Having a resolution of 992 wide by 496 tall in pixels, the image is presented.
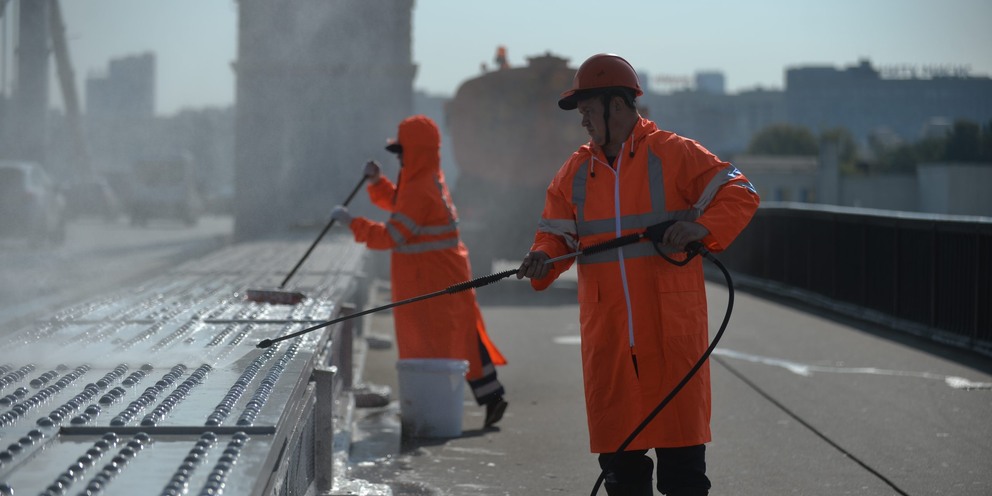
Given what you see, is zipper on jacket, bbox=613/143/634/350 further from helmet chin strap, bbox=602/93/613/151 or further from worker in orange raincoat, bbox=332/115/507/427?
worker in orange raincoat, bbox=332/115/507/427

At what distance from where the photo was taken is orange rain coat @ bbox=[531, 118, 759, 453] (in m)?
4.00

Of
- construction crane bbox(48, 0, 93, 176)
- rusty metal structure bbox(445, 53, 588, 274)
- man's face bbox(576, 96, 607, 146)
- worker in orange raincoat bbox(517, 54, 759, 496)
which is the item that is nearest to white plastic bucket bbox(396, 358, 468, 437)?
worker in orange raincoat bbox(517, 54, 759, 496)

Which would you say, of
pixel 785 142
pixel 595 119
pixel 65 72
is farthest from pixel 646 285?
pixel 785 142

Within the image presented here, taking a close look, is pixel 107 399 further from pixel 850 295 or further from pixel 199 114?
pixel 199 114

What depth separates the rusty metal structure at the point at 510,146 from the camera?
1744 centimetres

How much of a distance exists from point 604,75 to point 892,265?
27.1 feet

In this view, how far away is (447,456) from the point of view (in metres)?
6.28

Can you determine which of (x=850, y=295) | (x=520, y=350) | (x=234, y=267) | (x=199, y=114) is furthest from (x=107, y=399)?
(x=199, y=114)

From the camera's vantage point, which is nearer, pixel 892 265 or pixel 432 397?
pixel 432 397

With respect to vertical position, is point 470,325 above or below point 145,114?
below

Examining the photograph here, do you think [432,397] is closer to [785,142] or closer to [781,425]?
[781,425]

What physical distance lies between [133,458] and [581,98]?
2184mm

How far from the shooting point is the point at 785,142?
109 meters

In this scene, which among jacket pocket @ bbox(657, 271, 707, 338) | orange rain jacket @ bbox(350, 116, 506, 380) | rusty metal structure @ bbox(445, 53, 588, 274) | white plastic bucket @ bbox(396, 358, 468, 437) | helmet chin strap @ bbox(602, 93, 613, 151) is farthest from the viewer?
rusty metal structure @ bbox(445, 53, 588, 274)
